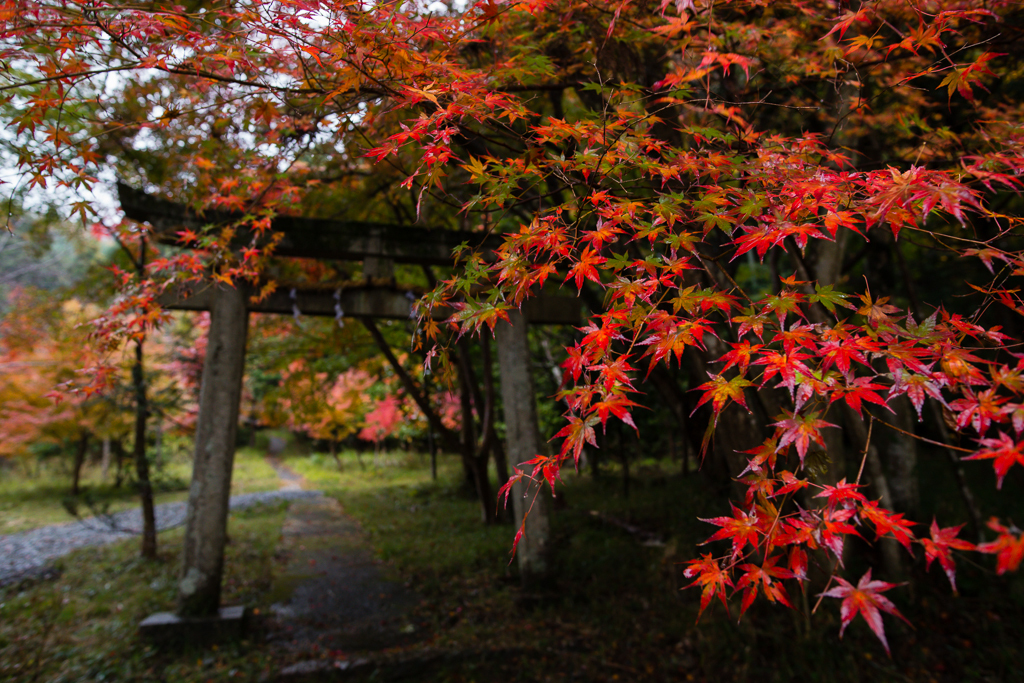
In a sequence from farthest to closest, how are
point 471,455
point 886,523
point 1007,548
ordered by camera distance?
point 471,455
point 886,523
point 1007,548

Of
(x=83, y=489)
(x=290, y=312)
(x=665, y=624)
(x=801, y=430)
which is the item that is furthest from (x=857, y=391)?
(x=83, y=489)

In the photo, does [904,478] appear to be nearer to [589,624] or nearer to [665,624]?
[665,624]

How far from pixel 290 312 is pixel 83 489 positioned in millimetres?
14184

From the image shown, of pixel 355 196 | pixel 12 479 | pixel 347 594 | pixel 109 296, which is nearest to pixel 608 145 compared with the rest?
pixel 355 196

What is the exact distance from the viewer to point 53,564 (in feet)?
25.4

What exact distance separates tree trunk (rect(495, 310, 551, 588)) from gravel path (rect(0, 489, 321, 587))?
5.21 metres

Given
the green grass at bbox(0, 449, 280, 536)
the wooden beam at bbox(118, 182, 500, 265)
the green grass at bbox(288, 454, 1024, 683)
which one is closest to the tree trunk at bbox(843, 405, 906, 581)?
the green grass at bbox(288, 454, 1024, 683)

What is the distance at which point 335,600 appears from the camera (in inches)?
226

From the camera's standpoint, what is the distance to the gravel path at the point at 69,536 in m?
7.45

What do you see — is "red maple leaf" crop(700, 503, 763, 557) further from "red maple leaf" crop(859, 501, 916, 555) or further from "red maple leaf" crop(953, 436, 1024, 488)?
"red maple leaf" crop(953, 436, 1024, 488)

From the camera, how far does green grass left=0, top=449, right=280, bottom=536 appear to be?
12000 millimetres

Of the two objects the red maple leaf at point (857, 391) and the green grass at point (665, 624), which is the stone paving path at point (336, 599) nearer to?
the green grass at point (665, 624)

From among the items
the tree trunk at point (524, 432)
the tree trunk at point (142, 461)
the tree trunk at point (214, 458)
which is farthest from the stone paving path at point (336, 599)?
the tree trunk at point (142, 461)

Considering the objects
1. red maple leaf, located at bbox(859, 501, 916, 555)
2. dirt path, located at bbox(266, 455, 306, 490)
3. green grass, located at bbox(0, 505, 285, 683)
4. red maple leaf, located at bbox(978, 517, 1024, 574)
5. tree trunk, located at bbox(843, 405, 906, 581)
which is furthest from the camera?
dirt path, located at bbox(266, 455, 306, 490)
